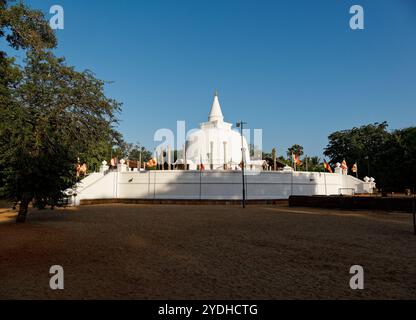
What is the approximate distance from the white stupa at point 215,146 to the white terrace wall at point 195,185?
11202 mm

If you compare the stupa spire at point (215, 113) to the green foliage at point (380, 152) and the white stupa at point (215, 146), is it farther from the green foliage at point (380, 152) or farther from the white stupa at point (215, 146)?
the green foliage at point (380, 152)

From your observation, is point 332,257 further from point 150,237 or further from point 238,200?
point 238,200

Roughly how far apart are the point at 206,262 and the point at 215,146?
144 feet

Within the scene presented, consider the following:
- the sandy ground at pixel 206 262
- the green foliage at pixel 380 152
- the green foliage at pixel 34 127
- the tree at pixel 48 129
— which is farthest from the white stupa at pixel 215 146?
the sandy ground at pixel 206 262

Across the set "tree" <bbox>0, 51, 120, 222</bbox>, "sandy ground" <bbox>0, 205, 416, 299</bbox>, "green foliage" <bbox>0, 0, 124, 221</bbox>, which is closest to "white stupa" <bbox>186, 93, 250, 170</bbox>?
"tree" <bbox>0, 51, 120, 222</bbox>

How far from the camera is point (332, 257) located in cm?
905

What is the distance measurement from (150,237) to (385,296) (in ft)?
27.8

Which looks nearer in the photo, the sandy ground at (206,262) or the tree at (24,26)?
the sandy ground at (206,262)

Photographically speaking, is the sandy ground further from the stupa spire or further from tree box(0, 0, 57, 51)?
the stupa spire

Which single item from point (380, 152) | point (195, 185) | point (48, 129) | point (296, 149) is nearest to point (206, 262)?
point (48, 129)

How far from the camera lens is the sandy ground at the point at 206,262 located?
20.2ft

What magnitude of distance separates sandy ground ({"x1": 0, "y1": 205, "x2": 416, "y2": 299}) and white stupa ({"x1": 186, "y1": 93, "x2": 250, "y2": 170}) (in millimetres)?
35570
